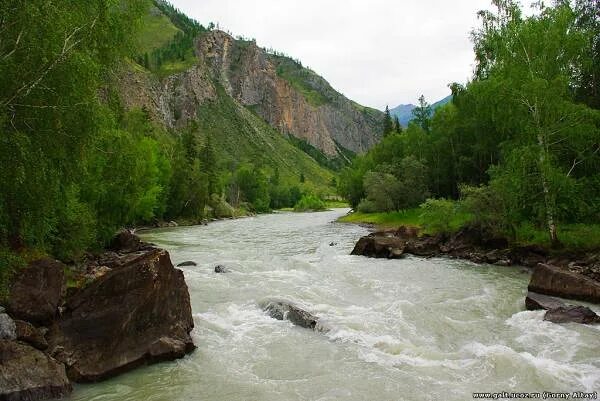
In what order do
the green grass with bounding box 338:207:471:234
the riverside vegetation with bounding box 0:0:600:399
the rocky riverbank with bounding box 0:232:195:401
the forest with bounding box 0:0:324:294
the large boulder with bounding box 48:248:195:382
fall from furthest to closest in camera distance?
the green grass with bounding box 338:207:471:234 < the large boulder with bounding box 48:248:195:382 < the riverside vegetation with bounding box 0:0:600:399 < the forest with bounding box 0:0:324:294 < the rocky riverbank with bounding box 0:232:195:401

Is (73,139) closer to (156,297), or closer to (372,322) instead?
(156,297)

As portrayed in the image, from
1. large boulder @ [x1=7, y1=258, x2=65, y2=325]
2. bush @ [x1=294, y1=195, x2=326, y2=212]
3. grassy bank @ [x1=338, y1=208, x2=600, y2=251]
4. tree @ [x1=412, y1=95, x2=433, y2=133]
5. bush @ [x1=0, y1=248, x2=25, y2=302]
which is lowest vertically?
bush @ [x1=294, y1=195, x2=326, y2=212]

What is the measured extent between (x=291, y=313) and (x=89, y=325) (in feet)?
24.4

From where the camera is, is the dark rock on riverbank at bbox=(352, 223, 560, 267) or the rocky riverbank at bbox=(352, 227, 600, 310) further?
the dark rock on riverbank at bbox=(352, 223, 560, 267)

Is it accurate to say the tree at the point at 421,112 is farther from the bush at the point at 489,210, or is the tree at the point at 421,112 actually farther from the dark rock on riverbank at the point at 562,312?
the dark rock on riverbank at the point at 562,312

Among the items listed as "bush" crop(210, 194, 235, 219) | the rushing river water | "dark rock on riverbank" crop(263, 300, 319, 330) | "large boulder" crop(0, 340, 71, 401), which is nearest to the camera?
"large boulder" crop(0, 340, 71, 401)

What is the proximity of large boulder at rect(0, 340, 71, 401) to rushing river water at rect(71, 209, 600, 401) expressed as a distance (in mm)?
592

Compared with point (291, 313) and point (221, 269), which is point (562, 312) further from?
point (221, 269)

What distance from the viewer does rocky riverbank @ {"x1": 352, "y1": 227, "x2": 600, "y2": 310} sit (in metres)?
20.4

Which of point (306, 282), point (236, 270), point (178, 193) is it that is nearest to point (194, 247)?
point (236, 270)

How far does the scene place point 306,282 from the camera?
82.1 ft

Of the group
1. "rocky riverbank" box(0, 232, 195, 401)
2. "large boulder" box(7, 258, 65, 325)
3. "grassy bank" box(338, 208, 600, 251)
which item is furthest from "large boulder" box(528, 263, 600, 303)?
"large boulder" box(7, 258, 65, 325)

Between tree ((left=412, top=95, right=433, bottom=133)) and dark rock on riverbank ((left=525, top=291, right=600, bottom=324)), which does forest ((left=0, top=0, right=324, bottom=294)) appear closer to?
dark rock on riverbank ((left=525, top=291, right=600, bottom=324))

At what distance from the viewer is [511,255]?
31266 millimetres
